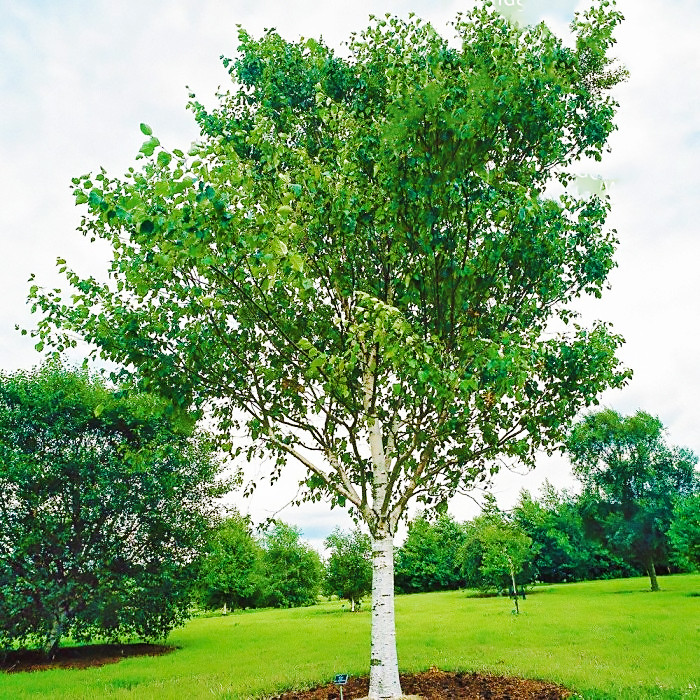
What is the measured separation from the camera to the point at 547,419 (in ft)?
38.3

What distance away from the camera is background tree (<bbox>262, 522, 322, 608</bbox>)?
5784cm

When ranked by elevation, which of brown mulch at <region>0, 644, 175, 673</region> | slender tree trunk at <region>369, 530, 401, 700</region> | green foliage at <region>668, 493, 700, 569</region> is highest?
green foliage at <region>668, 493, 700, 569</region>

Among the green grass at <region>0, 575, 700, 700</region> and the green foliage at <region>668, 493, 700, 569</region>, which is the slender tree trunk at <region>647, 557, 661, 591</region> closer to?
the green foliage at <region>668, 493, 700, 569</region>

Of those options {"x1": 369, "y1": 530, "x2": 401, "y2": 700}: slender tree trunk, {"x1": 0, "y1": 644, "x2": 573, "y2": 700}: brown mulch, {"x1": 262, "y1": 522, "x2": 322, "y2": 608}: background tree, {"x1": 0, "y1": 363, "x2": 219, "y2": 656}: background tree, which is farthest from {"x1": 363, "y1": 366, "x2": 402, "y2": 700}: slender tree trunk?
{"x1": 262, "y1": 522, "x2": 322, "y2": 608}: background tree

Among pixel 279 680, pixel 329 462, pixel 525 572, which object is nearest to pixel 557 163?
pixel 329 462

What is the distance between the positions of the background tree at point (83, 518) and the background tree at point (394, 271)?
11218mm

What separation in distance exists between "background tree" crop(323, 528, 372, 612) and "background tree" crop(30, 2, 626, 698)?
1352 inches

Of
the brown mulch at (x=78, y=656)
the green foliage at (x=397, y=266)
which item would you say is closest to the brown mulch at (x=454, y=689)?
the green foliage at (x=397, y=266)

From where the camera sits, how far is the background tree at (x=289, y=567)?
190 ft

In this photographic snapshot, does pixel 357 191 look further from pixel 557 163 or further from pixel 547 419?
pixel 547 419

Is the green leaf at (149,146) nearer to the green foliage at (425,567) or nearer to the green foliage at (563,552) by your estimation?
the green foliage at (563,552)

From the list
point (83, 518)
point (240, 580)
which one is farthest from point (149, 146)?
point (240, 580)

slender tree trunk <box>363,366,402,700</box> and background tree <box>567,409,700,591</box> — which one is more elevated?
background tree <box>567,409,700,591</box>

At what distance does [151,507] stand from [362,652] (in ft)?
35.7
